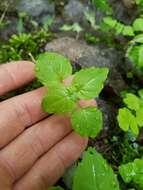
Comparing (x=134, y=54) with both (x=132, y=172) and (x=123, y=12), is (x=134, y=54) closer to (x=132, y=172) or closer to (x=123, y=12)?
(x=123, y=12)

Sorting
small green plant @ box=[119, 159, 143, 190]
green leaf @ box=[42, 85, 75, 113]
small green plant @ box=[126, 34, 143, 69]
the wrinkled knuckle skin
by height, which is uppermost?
small green plant @ box=[126, 34, 143, 69]

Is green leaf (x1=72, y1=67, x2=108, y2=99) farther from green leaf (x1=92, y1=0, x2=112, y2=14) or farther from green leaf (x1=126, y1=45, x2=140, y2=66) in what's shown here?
green leaf (x1=92, y1=0, x2=112, y2=14)

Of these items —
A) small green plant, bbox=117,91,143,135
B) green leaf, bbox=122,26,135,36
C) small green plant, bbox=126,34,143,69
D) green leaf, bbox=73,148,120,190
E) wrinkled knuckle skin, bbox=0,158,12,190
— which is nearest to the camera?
green leaf, bbox=73,148,120,190

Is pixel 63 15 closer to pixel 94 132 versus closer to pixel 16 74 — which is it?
pixel 16 74

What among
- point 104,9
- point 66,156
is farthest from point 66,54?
point 66,156

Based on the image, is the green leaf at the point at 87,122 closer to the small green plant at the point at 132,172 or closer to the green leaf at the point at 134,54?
the small green plant at the point at 132,172

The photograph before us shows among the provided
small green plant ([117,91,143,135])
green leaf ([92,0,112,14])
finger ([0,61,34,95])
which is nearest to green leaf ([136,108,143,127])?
small green plant ([117,91,143,135])

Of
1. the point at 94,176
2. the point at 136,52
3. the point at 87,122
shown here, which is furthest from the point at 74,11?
the point at 94,176
